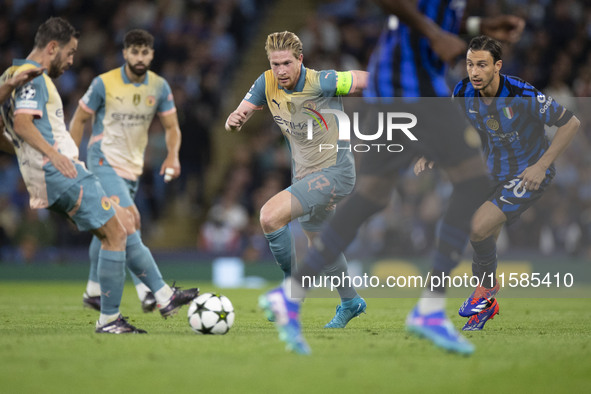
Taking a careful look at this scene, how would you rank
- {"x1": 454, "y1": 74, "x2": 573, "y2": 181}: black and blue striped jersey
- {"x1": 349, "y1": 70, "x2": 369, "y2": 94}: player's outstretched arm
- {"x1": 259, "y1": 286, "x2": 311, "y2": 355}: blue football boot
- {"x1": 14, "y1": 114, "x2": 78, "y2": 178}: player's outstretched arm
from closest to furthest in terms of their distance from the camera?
1. {"x1": 259, "y1": 286, "x2": 311, "y2": 355}: blue football boot
2. {"x1": 14, "y1": 114, "x2": 78, "y2": 178}: player's outstretched arm
3. {"x1": 349, "y1": 70, "x2": 369, "y2": 94}: player's outstretched arm
4. {"x1": 454, "y1": 74, "x2": 573, "y2": 181}: black and blue striped jersey

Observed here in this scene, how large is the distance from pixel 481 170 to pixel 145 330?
120 inches

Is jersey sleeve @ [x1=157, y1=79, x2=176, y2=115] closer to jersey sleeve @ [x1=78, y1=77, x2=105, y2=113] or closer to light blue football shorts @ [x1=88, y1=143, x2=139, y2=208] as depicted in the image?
jersey sleeve @ [x1=78, y1=77, x2=105, y2=113]

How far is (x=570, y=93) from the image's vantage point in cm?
1686

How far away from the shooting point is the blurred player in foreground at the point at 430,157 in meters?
5.04

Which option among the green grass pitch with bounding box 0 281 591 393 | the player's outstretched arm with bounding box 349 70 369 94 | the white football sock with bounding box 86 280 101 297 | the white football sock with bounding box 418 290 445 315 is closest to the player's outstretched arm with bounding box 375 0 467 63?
the white football sock with bounding box 418 290 445 315

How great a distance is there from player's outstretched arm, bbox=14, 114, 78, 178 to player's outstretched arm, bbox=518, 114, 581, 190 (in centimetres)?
371

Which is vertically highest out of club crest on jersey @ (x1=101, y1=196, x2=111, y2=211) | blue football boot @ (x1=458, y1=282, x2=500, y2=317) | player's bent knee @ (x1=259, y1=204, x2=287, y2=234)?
club crest on jersey @ (x1=101, y1=196, x2=111, y2=211)

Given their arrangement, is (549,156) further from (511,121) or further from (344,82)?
(344,82)

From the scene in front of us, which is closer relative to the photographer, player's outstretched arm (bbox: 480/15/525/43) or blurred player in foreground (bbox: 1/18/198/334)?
player's outstretched arm (bbox: 480/15/525/43)

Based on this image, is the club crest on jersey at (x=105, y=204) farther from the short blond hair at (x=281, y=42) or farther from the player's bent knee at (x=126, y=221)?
the short blond hair at (x=281, y=42)

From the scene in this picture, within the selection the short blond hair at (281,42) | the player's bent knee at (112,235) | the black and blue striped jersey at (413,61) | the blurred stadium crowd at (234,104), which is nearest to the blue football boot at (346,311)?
the player's bent knee at (112,235)

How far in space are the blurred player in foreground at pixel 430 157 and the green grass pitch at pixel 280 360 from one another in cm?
27

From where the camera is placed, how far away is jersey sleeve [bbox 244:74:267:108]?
22.3ft

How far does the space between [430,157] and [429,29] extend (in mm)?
773
